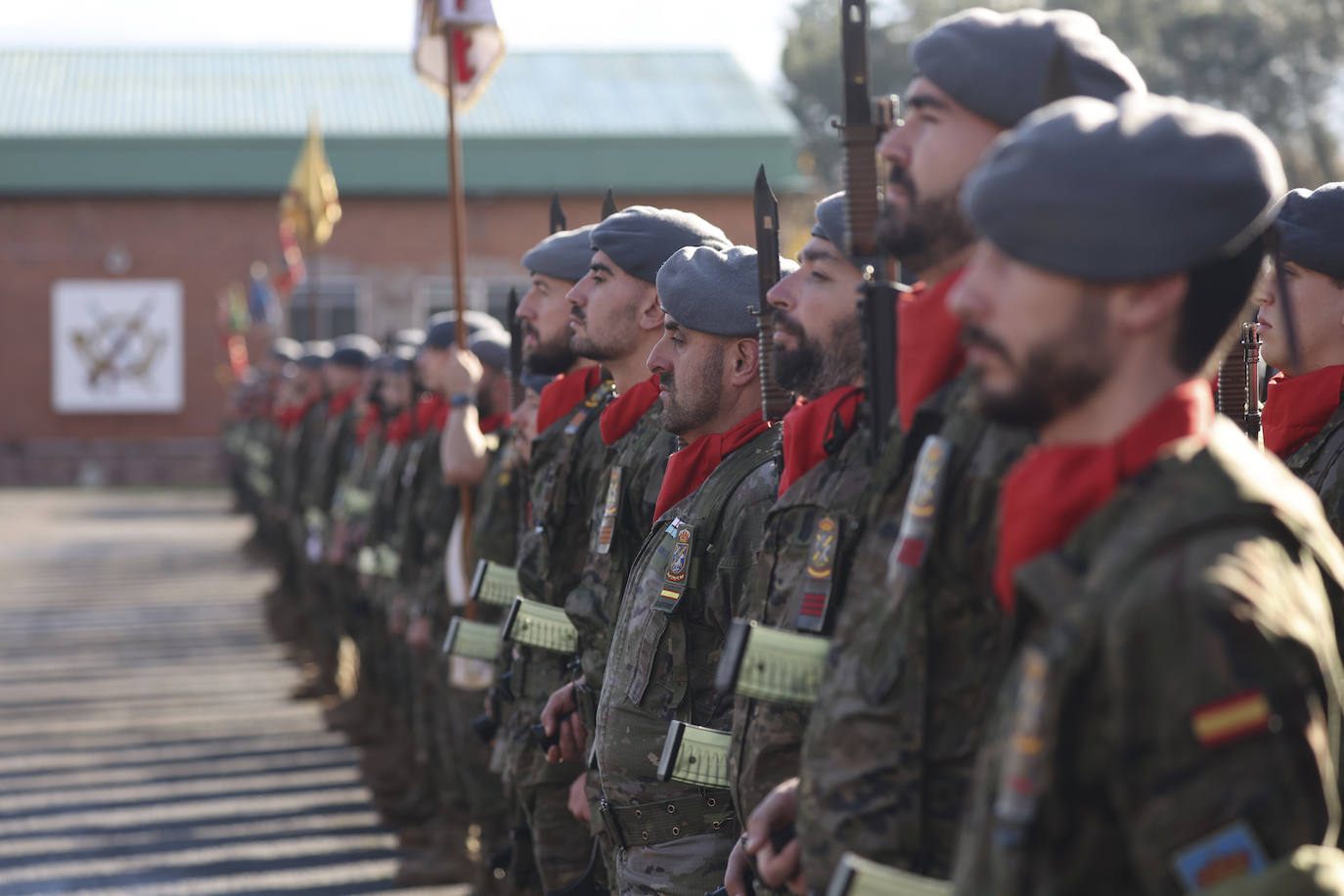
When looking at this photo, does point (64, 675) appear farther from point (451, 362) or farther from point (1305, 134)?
point (1305, 134)

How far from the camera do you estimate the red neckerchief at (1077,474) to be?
1969 millimetres

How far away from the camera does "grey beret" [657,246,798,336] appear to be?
4.16 metres

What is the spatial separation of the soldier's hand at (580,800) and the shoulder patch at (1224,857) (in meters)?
2.81

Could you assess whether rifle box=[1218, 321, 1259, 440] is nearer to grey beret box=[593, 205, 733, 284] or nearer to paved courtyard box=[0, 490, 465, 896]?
grey beret box=[593, 205, 733, 284]

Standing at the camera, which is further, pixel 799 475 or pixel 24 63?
pixel 24 63

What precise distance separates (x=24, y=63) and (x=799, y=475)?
42146 mm

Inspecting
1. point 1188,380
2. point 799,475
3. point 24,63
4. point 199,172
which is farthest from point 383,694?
point 24,63

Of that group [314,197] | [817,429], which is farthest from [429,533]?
[314,197]

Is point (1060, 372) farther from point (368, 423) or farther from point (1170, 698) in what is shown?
point (368, 423)

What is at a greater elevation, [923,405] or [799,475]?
[923,405]

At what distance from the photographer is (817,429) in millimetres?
3166

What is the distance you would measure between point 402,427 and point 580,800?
515 centimetres

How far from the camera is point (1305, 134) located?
140 ft

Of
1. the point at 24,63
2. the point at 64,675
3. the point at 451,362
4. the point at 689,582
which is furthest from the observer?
the point at 24,63
